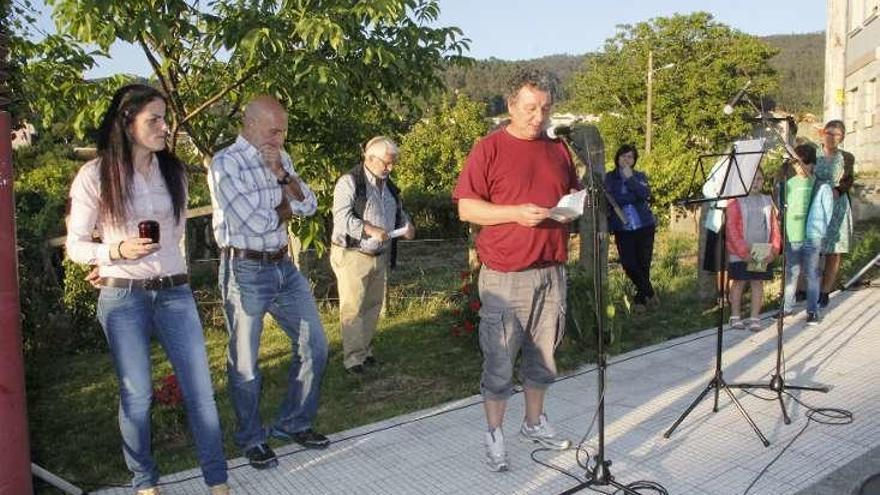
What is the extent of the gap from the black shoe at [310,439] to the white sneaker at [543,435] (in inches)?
44.2

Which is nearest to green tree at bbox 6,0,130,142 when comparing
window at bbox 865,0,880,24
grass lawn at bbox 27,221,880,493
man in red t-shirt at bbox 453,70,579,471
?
grass lawn at bbox 27,221,880,493

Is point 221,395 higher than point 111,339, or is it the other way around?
point 111,339

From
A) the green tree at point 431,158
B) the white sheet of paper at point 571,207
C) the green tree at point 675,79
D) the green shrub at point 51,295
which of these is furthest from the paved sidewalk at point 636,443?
the green tree at point 675,79

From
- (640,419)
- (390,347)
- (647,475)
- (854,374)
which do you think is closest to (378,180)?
(390,347)

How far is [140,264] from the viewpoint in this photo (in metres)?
3.25

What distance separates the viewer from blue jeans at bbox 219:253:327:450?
385 cm

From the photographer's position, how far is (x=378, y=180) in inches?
223

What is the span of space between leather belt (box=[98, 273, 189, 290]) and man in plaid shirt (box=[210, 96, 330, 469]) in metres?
0.52

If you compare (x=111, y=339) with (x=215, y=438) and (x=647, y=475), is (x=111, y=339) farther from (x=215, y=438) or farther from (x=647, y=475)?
(x=647, y=475)

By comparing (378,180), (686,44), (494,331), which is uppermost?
(686,44)

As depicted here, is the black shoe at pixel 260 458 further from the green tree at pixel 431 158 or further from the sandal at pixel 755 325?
the green tree at pixel 431 158

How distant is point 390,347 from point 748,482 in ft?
11.3

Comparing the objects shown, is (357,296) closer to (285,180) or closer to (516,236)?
(285,180)

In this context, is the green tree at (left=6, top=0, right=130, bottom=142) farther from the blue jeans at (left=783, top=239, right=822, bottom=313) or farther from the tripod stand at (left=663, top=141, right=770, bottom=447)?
the blue jeans at (left=783, top=239, right=822, bottom=313)
